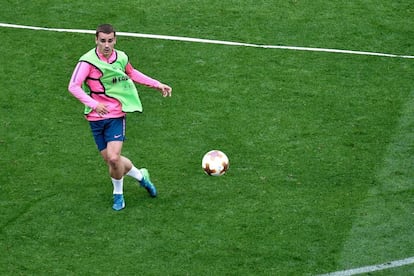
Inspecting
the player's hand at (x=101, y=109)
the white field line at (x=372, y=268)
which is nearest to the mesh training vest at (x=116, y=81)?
the player's hand at (x=101, y=109)

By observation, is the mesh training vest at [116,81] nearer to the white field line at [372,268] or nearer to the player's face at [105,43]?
the player's face at [105,43]

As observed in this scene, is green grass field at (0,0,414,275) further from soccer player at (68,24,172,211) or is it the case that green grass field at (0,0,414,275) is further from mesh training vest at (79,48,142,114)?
mesh training vest at (79,48,142,114)

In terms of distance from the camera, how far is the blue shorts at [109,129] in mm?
11992

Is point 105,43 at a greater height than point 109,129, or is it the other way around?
point 105,43

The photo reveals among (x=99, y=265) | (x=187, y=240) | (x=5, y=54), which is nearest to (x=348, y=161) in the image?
(x=187, y=240)

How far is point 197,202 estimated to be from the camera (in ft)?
40.4

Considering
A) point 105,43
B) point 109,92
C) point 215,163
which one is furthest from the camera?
point 215,163

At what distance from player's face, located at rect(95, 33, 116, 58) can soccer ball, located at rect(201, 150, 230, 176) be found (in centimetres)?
166

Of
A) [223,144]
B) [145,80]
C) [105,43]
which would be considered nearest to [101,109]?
[105,43]

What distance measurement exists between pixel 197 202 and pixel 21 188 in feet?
6.64

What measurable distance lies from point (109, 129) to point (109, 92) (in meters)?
0.41

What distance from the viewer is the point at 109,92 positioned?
39.1 ft

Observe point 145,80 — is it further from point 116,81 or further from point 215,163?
point 215,163

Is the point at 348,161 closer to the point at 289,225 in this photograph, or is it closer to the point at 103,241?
the point at 289,225
